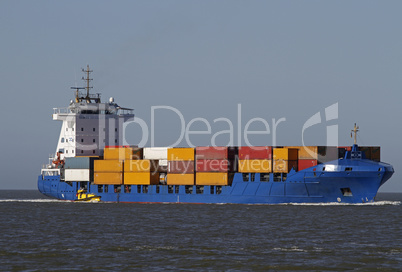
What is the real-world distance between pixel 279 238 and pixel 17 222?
70.3 ft

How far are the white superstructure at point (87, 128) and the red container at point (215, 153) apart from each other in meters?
19.5

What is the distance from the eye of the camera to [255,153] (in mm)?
62406

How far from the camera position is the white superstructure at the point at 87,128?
7988 centimetres

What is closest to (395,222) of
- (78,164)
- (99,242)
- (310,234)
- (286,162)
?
(310,234)

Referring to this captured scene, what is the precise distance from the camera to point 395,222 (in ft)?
153

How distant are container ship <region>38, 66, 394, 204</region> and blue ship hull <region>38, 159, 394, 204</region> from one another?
0.30ft

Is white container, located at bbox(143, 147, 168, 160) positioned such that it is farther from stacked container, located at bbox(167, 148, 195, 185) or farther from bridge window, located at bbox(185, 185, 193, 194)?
bridge window, located at bbox(185, 185, 193, 194)

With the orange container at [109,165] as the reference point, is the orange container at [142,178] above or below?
below

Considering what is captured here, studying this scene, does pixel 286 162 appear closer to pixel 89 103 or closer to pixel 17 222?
pixel 17 222

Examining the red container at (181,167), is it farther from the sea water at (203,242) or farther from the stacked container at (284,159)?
the sea water at (203,242)

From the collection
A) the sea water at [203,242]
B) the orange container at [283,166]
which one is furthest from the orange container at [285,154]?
the sea water at [203,242]

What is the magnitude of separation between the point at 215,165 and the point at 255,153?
458cm

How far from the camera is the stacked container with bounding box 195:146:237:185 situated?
63750 mm

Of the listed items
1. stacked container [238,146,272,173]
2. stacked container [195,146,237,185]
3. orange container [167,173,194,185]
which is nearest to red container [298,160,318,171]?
stacked container [238,146,272,173]
